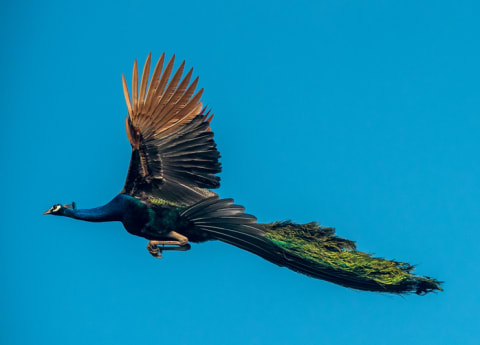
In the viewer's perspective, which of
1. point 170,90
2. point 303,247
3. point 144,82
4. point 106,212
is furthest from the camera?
point 106,212

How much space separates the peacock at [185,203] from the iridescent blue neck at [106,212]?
0.07 ft

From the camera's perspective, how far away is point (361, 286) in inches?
717

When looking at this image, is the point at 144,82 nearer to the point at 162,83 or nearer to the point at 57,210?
the point at 162,83

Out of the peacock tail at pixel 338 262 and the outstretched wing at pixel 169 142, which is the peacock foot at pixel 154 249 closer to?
the outstretched wing at pixel 169 142

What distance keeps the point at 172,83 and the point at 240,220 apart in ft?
10.8

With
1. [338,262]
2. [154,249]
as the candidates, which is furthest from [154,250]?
[338,262]

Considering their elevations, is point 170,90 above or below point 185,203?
above

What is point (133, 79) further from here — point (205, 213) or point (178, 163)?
point (205, 213)

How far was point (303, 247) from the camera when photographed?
1852cm

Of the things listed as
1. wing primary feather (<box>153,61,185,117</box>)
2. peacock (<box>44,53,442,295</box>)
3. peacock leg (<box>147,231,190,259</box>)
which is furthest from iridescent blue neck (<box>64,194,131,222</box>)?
wing primary feather (<box>153,61,185,117</box>)

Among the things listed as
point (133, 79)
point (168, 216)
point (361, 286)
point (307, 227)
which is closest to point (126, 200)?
point (168, 216)

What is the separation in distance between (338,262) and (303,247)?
787 mm

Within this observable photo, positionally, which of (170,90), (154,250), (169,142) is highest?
(170,90)

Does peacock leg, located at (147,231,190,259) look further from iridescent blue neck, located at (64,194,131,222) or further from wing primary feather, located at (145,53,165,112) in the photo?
wing primary feather, located at (145,53,165,112)
